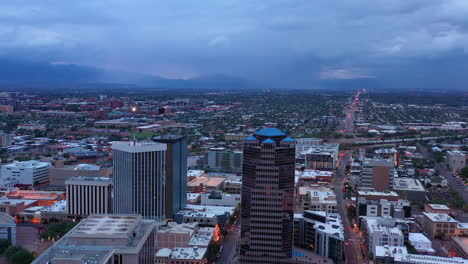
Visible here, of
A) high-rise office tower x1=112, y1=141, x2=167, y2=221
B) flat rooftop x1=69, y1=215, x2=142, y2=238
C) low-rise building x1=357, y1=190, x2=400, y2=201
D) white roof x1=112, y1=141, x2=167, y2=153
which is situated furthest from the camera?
low-rise building x1=357, y1=190, x2=400, y2=201

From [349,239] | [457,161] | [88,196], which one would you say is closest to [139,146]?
[88,196]

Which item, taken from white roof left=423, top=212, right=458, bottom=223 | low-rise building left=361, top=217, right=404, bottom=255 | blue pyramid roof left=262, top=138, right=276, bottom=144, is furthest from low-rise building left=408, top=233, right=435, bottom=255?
blue pyramid roof left=262, top=138, right=276, bottom=144

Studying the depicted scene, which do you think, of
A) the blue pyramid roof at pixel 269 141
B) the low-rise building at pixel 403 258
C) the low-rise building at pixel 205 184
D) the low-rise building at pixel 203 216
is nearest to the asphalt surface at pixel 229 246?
the low-rise building at pixel 203 216

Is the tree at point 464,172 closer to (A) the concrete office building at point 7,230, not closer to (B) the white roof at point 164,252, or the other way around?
(B) the white roof at point 164,252

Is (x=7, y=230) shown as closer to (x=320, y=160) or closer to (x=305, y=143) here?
(x=320, y=160)

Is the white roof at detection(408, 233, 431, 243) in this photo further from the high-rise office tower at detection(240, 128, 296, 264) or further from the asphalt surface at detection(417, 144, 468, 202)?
the asphalt surface at detection(417, 144, 468, 202)

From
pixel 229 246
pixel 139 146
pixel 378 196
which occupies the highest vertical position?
pixel 139 146

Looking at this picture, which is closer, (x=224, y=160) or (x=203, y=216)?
(x=203, y=216)

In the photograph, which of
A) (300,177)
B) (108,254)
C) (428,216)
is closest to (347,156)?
(300,177)

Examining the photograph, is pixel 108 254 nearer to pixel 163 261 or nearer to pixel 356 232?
pixel 163 261
